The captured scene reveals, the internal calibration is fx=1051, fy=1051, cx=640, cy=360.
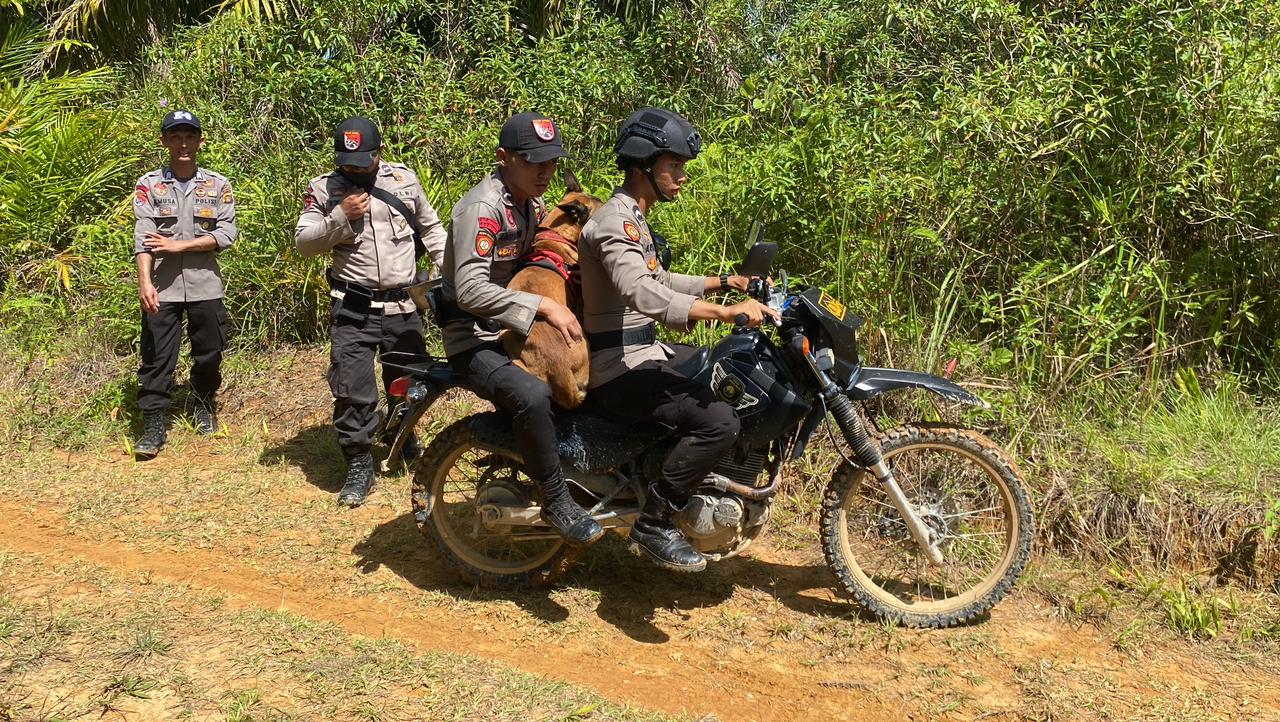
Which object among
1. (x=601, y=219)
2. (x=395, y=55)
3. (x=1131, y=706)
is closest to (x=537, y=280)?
(x=601, y=219)

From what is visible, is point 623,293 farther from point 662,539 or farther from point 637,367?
point 662,539

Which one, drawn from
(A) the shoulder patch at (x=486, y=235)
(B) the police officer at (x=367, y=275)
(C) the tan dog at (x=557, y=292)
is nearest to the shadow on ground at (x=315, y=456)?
(B) the police officer at (x=367, y=275)

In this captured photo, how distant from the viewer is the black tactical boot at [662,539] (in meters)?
4.21

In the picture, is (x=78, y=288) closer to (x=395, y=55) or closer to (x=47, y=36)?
(x=395, y=55)

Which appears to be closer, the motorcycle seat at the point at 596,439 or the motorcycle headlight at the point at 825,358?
the motorcycle headlight at the point at 825,358

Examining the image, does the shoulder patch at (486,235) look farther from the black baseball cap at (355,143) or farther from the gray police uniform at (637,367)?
the black baseball cap at (355,143)

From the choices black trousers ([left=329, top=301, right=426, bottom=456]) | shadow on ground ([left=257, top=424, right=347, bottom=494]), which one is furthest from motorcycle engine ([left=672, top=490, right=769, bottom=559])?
shadow on ground ([left=257, top=424, right=347, bottom=494])

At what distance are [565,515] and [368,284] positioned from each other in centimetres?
212

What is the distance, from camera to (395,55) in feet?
28.0

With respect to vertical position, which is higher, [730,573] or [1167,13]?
[1167,13]

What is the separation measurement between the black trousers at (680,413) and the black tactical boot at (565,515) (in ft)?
1.15

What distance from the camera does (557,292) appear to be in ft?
13.9

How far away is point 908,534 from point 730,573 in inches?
35.9

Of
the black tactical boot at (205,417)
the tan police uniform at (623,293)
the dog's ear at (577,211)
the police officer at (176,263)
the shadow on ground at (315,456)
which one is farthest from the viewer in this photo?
the black tactical boot at (205,417)
